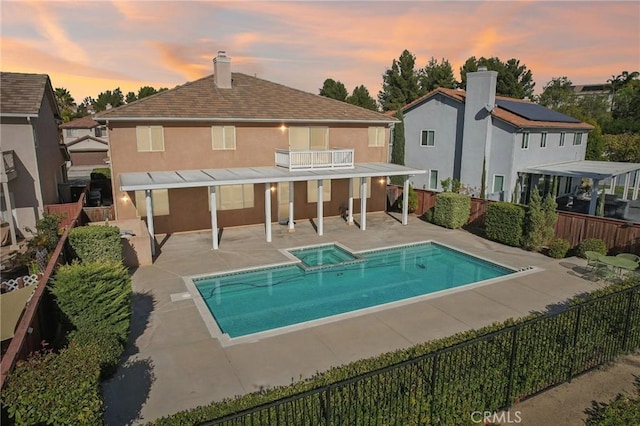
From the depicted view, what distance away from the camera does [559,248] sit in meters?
17.7

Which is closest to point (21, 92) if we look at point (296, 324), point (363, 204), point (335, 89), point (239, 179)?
point (239, 179)

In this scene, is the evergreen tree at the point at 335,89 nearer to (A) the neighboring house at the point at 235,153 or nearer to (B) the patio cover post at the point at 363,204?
(A) the neighboring house at the point at 235,153

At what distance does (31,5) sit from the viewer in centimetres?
1271

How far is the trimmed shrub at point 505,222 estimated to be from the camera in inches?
762

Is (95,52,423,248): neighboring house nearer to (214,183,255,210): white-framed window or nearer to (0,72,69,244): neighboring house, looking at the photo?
(214,183,255,210): white-framed window

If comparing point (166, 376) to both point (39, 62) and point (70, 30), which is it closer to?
point (70, 30)

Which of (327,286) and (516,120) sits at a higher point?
(516,120)

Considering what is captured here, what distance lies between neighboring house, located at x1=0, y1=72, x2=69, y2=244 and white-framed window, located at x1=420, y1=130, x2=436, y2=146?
25.9 metres

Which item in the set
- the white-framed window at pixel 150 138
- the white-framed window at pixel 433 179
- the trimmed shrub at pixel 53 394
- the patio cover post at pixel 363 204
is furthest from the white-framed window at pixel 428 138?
the trimmed shrub at pixel 53 394

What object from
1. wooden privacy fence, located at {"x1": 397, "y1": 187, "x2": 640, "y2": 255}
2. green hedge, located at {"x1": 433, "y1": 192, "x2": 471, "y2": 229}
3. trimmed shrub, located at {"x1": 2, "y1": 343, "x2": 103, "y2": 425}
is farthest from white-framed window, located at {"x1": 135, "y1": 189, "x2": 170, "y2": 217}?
wooden privacy fence, located at {"x1": 397, "y1": 187, "x2": 640, "y2": 255}

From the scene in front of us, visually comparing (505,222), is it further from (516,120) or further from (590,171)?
(590,171)

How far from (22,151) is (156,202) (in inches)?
254

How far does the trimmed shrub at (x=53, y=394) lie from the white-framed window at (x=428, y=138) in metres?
30.2

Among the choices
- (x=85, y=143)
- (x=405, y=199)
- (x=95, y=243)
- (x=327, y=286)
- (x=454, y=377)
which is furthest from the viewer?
(x=85, y=143)
